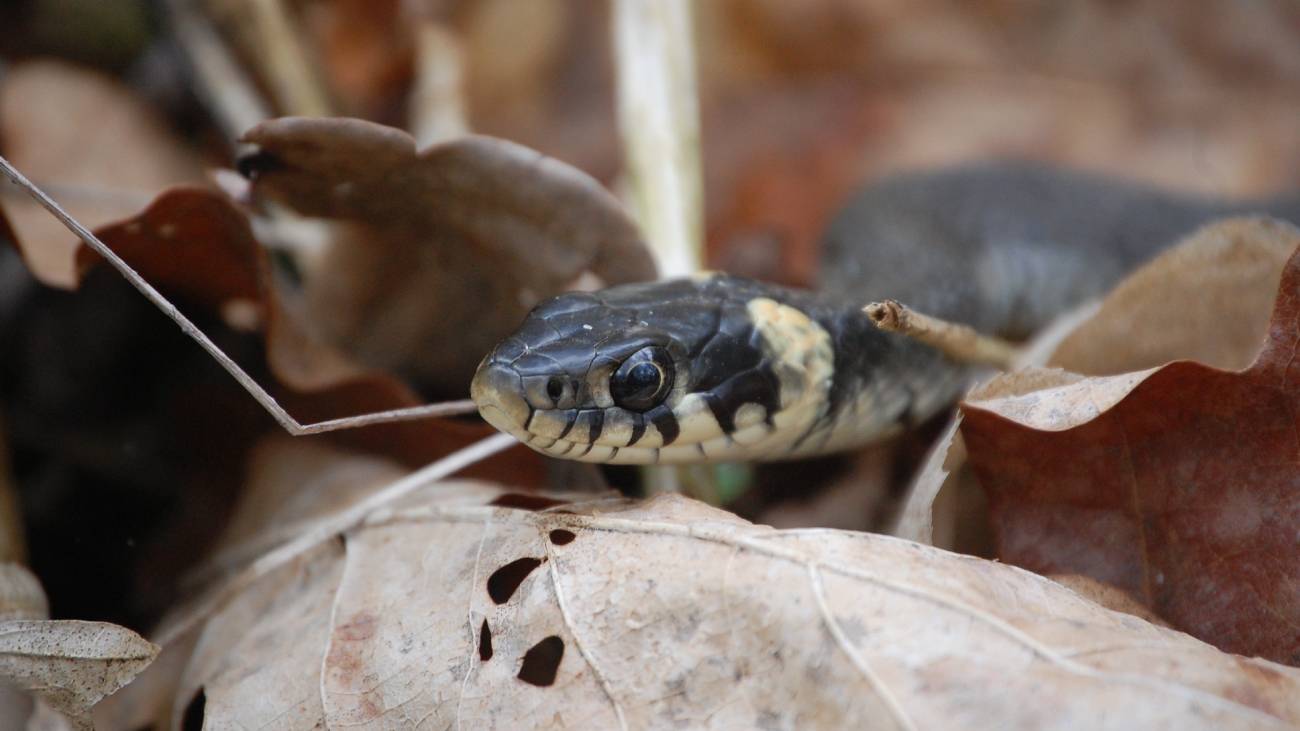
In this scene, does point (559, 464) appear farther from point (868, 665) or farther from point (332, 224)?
point (868, 665)

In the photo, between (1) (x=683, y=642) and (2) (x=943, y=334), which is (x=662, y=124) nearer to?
(2) (x=943, y=334)

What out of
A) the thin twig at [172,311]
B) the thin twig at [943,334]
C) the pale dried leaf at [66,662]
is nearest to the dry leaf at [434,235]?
the thin twig at [172,311]

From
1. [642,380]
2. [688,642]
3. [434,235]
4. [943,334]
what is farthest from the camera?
[434,235]

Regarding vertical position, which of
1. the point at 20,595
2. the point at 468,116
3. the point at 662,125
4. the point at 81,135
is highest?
the point at 81,135

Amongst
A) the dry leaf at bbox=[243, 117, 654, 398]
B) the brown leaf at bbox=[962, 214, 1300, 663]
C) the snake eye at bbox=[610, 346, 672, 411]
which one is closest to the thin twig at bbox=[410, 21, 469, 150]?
the dry leaf at bbox=[243, 117, 654, 398]

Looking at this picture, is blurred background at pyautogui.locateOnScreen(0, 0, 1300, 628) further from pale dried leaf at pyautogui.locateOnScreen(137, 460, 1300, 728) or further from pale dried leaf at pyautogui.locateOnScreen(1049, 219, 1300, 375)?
pale dried leaf at pyautogui.locateOnScreen(137, 460, 1300, 728)

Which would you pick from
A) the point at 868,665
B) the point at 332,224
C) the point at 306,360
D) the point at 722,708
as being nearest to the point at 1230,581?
the point at 868,665

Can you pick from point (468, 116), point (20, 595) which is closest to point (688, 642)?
point (20, 595)

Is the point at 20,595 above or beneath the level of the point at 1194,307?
beneath
